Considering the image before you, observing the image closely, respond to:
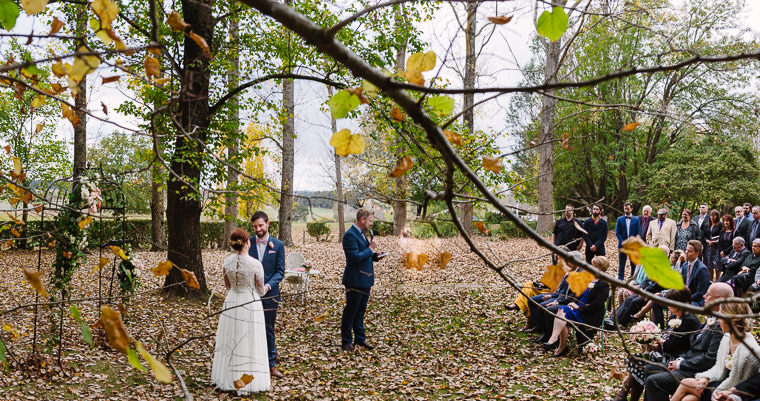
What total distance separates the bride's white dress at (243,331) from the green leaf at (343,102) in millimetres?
3963

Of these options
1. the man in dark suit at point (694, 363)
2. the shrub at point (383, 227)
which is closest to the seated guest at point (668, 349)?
the man in dark suit at point (694, 363)

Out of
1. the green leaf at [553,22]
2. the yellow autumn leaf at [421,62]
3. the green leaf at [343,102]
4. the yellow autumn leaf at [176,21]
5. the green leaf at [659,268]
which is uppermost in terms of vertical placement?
the yellow autumn leaf at [176,21]

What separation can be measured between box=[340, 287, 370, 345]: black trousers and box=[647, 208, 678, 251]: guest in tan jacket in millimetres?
6743

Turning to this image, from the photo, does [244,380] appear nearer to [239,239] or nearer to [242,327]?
[239,239]

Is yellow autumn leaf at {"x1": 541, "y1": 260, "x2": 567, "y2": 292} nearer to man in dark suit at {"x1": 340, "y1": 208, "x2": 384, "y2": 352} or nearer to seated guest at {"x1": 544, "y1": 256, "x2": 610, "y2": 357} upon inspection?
man in dark suit at {"x1": 340, "y1": 208, "x2": 384, "y2": 352}

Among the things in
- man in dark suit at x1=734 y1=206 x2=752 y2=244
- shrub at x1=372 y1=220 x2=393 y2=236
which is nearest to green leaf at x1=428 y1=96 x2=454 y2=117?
man in dark suit at x1=734 y1=206 x2=752 y2=244

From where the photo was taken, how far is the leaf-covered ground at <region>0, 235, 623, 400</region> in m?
5.24

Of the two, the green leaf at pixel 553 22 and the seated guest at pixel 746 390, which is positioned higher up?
the green leaf at pixel 553 22

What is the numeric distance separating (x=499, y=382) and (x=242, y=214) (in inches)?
789

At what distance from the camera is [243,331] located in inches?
197

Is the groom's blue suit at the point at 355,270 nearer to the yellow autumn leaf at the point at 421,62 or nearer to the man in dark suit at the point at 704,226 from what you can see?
the yellow autumn leaf at the point at 421,62

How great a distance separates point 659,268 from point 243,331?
4.65 m

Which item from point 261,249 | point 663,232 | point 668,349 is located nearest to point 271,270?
point 261,249

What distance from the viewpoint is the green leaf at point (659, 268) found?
906mm
